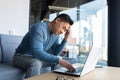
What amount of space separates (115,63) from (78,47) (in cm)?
91

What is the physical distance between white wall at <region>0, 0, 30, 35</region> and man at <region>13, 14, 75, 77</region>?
115cm

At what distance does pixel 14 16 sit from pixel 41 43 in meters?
1.68

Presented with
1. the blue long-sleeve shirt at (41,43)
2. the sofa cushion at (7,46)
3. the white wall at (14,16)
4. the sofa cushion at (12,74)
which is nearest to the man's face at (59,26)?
the blue long-sleeve shirt at (41,43)

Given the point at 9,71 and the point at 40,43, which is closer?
the point at 40,43

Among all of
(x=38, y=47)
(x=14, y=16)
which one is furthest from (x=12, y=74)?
(x=14, y=16)

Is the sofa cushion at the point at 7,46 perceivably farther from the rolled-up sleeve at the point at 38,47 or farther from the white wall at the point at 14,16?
the rolled-up sleeve at the point at 38,47

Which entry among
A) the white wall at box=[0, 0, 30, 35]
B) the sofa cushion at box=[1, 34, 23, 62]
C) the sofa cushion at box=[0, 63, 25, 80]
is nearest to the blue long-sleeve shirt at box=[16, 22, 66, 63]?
the sofa cushion at box=[0, 63, 25, 80]

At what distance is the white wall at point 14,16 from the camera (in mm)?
3088

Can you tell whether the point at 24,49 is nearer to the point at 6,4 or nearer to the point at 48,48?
the point at 48,48

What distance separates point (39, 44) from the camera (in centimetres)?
174

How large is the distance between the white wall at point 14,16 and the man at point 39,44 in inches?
45.1

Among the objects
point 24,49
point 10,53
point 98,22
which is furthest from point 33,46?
point 98,22

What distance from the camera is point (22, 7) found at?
3418mm

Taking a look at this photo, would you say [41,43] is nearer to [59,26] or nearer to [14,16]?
[59,26]
